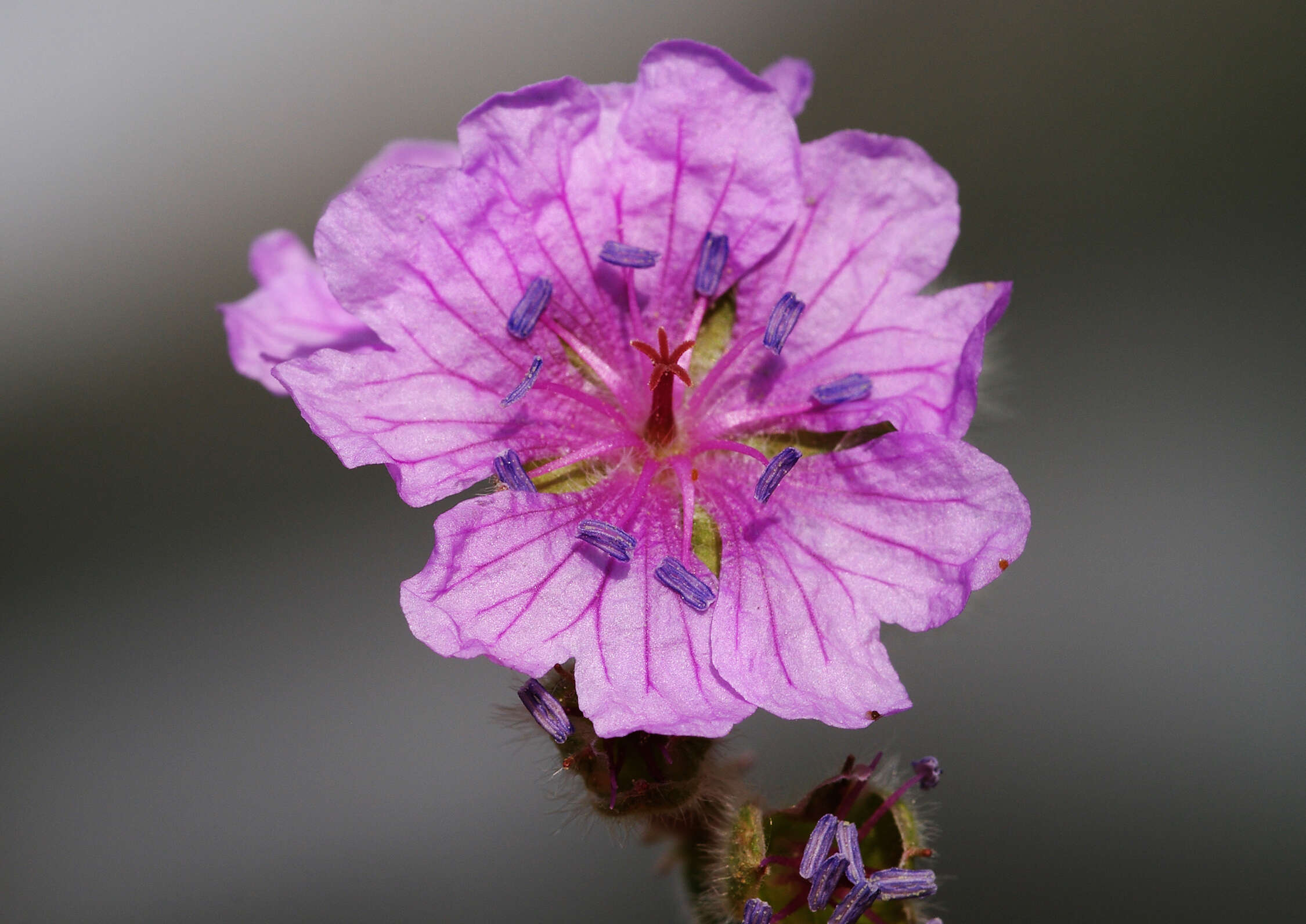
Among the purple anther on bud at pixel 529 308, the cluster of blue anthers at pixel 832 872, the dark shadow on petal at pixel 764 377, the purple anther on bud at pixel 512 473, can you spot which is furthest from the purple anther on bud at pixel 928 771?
the purple anther on bud at pixel 529 308

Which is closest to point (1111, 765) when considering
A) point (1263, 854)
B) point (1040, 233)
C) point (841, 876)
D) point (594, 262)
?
point (1263, 854)

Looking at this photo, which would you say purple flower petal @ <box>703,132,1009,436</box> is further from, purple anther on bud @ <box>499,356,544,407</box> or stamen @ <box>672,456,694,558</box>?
purple anther on bud @ <box>499,356,544,407</box>

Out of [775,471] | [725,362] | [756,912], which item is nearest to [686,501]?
[775,471]

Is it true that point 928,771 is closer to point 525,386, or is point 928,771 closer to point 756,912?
point 756,912

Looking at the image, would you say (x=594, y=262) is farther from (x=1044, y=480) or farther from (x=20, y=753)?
(x=20, y=753)

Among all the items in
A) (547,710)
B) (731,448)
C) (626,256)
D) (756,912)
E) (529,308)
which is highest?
(626,256)

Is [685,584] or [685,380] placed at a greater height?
[685,380]

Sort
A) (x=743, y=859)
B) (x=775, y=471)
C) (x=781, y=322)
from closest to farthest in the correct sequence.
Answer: (x=743, y=859), (x=775, y=471), (x=781, y=322)
